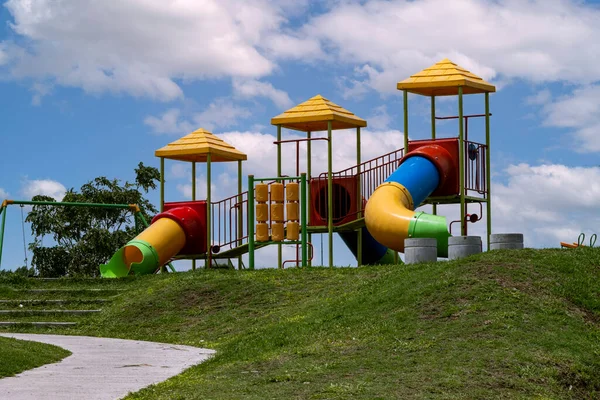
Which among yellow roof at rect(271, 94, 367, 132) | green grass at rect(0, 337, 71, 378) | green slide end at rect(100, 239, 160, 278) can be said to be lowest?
green grass at rect(0, 337, 71, 378)

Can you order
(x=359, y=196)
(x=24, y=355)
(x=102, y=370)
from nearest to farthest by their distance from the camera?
(x=102, y=370) < (x=24, y=355) < (x=359, y=196)

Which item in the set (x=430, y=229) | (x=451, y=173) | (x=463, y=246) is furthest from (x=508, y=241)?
(x=451, y=173)

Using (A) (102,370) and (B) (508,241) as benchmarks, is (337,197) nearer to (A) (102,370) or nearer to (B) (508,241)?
(B) (508,241)

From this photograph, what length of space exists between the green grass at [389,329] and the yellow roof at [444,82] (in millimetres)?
6308

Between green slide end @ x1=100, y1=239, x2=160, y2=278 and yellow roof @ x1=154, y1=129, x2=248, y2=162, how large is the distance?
302 centimetres

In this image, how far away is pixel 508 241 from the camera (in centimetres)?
1877

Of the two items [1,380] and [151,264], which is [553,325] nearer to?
[1,380]

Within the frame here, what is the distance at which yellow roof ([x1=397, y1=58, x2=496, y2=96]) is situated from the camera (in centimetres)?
2511

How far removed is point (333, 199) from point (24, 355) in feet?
43.8

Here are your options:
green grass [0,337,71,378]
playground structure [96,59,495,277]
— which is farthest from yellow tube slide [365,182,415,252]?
green grass [0,337,71,378]

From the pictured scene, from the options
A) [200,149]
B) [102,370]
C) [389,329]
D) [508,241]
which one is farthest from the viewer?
[200,149]

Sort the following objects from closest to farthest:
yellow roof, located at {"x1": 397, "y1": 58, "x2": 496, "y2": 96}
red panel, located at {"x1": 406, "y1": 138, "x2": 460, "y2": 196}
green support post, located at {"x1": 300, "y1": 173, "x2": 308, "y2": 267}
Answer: green support post, located at {"x1": 300, "y1": 173, "x2": 308, "y2": 267} < red panel, located at {"x1": 406, "y1": 138, "x2": 460, "y2": 196} < yellow roof, located at {"x1": 397, "y1": 58, "x2": 496, "y2": 96}

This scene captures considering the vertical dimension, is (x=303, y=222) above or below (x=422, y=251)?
above

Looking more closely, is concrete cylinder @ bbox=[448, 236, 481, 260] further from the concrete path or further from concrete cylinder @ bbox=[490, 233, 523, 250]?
the concrete path
